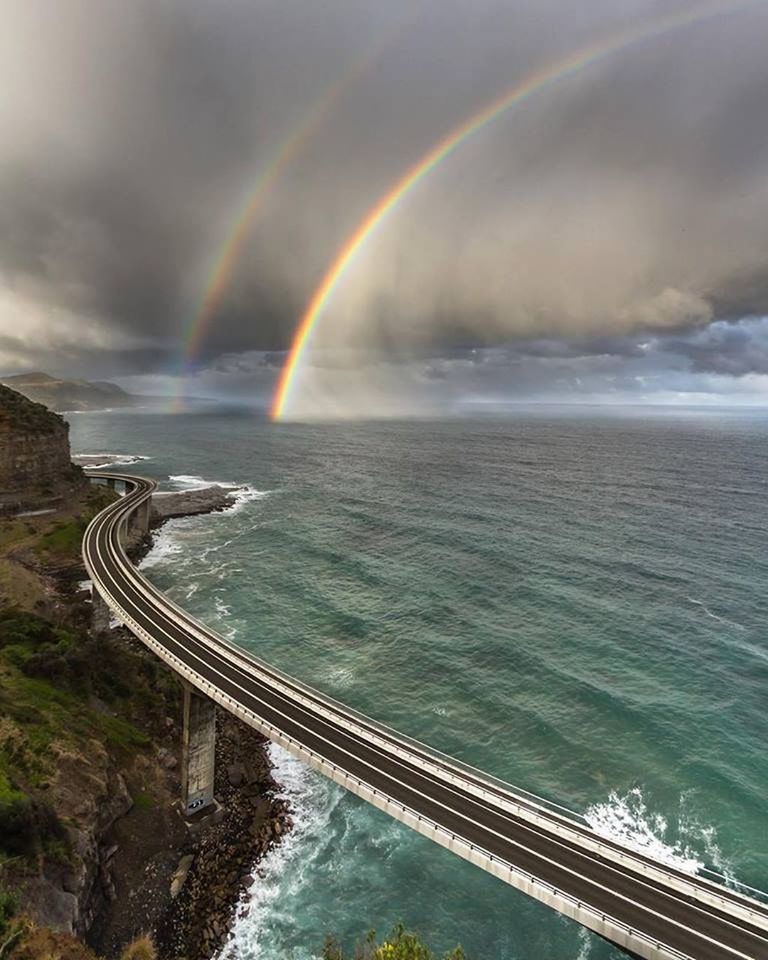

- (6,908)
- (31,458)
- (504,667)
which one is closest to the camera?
(6,908)

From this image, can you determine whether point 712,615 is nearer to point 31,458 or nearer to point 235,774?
point 235,774

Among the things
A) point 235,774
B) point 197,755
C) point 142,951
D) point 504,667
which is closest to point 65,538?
point 235,774

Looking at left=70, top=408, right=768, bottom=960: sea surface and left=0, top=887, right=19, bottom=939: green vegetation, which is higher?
left=0, top=887, right=19, bottom=939: green vegetation

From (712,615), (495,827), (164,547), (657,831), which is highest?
(495,827)

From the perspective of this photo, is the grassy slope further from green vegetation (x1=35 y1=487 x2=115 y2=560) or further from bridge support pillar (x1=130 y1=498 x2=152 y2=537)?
bridge support pillar (x1=130 y1=498 x2=152 y2=537)

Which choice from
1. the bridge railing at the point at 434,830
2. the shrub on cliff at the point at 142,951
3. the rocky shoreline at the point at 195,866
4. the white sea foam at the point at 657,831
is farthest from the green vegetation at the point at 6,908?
the white sea foam at the point at 657,831

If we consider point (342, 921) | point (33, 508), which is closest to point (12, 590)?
point (33, 508)

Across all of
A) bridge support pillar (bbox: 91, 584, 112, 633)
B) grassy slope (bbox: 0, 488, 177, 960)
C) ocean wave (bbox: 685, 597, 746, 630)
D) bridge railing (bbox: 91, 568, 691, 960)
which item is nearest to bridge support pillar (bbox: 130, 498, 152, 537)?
grassy slope (bbox: 0, 488, 177, 960)
